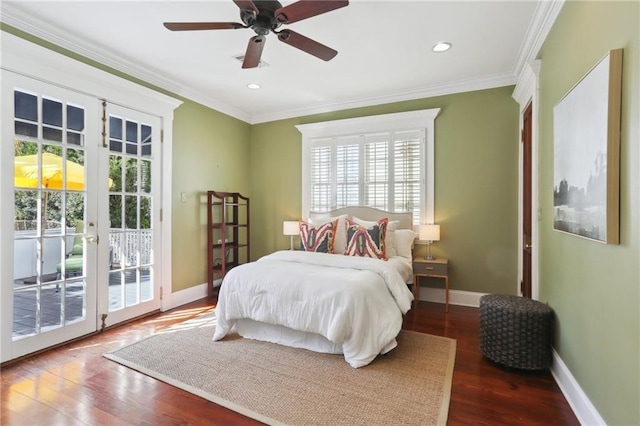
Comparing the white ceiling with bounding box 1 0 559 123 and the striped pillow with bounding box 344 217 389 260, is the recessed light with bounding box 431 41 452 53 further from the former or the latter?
the striped pillow with bounding box 344 217 389 260

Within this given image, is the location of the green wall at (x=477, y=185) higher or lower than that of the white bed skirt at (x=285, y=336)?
higher

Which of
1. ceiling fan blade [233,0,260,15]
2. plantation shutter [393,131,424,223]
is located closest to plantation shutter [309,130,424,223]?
plantation shutter [393,131,424,223]

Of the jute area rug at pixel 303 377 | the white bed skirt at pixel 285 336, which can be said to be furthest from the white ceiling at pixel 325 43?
the jute area rug at pixel 303 377

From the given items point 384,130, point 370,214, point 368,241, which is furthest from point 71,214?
point 384,130

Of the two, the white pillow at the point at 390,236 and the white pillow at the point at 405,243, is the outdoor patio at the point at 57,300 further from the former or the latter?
the white pillow at the point at 405,243

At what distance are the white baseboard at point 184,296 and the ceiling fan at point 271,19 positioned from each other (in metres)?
2.99

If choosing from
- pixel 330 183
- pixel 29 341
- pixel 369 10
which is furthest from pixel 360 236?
pixel 29 341

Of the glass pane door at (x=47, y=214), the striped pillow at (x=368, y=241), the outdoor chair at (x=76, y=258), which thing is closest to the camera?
the glass pane door at (x=47, y=214)

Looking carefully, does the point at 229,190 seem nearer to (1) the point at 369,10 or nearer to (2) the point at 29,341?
(2) the point at 29,341

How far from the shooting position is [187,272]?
403cm

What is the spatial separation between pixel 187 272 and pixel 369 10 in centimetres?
361

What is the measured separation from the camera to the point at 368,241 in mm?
3545

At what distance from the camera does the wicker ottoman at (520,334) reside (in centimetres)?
218

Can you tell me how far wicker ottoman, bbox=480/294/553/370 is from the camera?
2.18 metres
